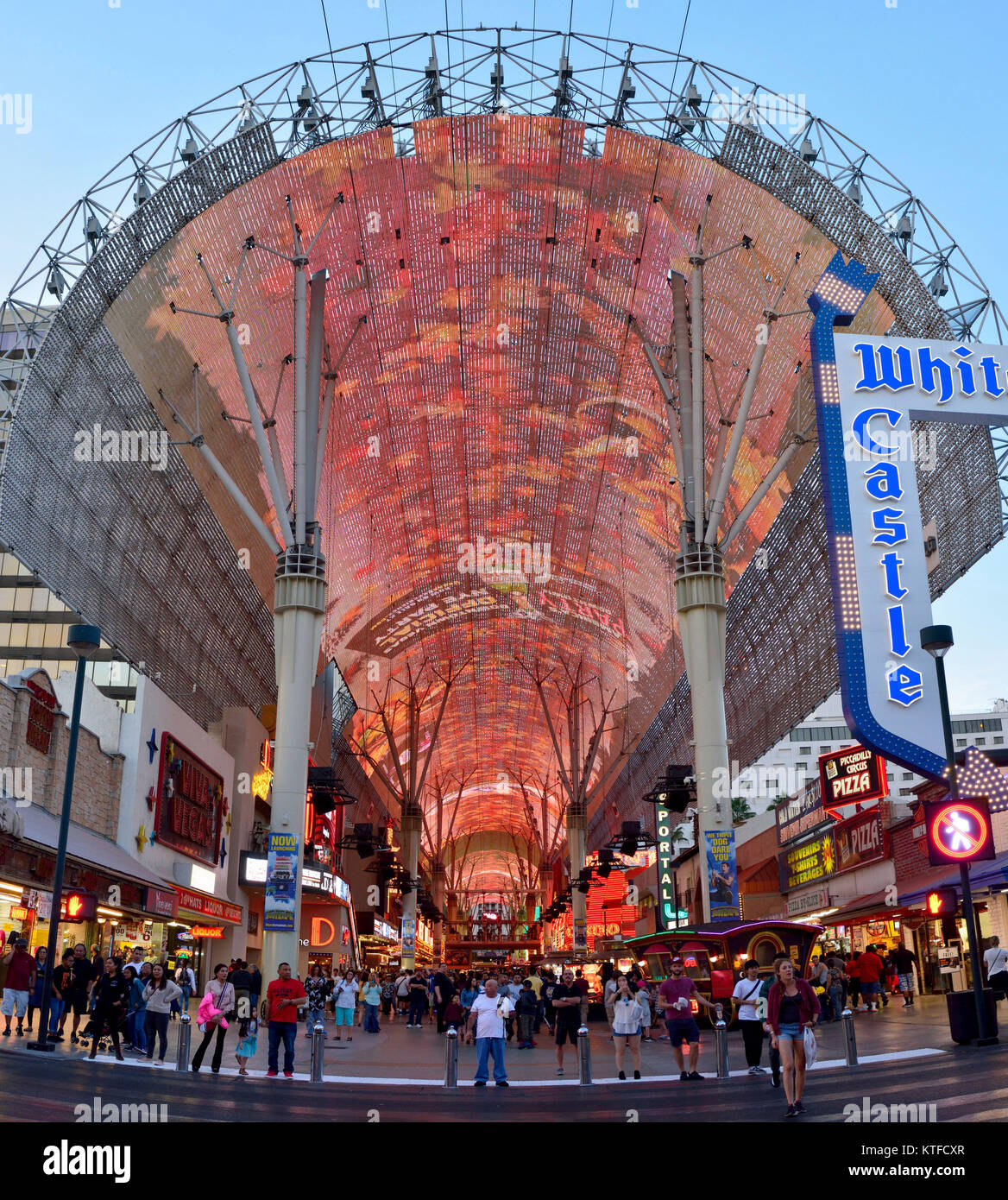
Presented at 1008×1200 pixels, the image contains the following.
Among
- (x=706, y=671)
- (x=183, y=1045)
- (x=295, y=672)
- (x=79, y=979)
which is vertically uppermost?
(x=295, y=672)

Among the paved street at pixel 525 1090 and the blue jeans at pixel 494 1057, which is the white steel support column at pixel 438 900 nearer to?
the paved street at pixel 525 1090

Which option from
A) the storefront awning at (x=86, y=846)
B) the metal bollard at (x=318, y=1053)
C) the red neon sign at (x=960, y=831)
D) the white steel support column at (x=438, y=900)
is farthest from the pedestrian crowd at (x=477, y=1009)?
the white steel support column at (x=438, y=900)

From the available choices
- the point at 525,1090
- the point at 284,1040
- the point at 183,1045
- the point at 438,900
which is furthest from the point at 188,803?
the point at 438,900

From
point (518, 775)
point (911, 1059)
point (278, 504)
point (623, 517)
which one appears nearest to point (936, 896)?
point (911, 1059)

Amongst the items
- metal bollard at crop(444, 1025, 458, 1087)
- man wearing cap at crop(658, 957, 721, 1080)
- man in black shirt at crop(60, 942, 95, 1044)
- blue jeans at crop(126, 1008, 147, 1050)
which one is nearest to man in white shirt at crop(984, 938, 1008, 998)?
man wearing cap at crop(658, 957, 721, 1080)

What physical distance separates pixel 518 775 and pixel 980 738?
155 ft

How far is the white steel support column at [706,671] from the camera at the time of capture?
27453mm

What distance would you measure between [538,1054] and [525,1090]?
889 centimetres

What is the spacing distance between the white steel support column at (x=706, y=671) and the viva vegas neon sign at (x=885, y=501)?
8.50m

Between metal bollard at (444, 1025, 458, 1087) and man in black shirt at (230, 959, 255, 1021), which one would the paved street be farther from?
man in black shirt at (230, 959, 255, 1021)

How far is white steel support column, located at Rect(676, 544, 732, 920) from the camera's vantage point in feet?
90.1

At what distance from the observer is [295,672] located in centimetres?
2911

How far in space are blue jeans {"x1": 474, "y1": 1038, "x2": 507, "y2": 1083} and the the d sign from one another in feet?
128

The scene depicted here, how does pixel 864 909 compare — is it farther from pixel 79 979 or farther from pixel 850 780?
pixel 79 979
